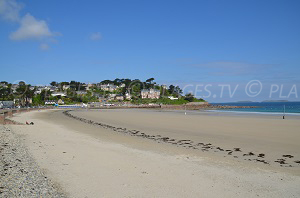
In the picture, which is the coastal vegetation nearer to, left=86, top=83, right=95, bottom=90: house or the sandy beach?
left=86, top=83, right=95, bottom=90: house

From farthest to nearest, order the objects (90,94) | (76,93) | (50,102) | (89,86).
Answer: (89,86)
(90,94)
(76,93)
(50,102)

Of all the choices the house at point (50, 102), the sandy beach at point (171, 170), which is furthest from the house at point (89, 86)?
the sandy beach at point (171, 170)

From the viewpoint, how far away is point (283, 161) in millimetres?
8219

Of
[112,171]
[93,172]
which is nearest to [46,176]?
[93,172]

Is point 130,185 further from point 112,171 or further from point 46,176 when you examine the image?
point 46,176

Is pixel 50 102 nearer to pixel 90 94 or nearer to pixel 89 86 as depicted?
pixel 90 94

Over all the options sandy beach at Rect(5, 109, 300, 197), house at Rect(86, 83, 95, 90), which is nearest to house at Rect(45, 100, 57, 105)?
house at Rect(86, 83, 95, 90)

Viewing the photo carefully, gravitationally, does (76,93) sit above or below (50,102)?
above

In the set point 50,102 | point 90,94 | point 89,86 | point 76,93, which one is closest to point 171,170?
point 50,102

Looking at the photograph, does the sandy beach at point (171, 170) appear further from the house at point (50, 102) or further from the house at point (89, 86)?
the house at point (89, 86)

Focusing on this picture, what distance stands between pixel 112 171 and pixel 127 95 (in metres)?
152

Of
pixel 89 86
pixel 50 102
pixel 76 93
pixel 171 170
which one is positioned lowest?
pixel 50 102

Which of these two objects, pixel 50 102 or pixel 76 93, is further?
pixel 76 93

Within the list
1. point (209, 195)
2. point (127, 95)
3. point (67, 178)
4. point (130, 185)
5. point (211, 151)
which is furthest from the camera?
point (127, 95)
